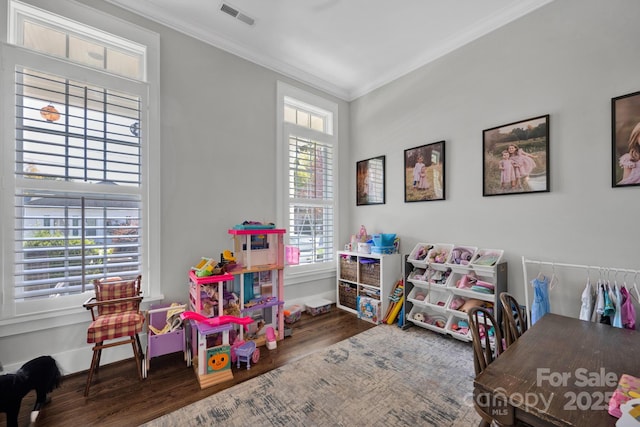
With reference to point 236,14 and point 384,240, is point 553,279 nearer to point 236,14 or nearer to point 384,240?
point 384,240

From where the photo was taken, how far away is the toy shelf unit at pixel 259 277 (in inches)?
102

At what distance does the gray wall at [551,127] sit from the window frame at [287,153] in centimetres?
108

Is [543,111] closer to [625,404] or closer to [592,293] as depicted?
[592,293]

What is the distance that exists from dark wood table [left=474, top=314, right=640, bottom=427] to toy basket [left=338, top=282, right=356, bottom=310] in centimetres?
230

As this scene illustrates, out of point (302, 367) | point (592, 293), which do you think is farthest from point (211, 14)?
point (592, 293)

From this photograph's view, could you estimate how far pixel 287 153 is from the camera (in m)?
3.44

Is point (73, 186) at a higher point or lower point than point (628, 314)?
higher

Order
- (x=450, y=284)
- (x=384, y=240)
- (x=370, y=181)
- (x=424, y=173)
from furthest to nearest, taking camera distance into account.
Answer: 1. (x=370, y=181)
2. (x=384, y=240)
3. (x=424, y=173)
4. (x=450, y=284)

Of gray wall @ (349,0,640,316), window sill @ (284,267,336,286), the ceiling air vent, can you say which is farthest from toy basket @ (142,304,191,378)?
the ceiling air vent

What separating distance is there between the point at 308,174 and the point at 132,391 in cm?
281

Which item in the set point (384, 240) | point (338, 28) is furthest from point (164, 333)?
point (338, 28)

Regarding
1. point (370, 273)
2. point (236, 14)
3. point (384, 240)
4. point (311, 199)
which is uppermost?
point (236, 14)

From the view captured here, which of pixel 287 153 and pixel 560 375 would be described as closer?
pixel 560 375

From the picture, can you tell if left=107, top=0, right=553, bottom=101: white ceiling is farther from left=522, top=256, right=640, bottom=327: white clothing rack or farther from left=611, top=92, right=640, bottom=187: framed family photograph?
left=522, top=256, right=640, bottom=327: white clothing rack
